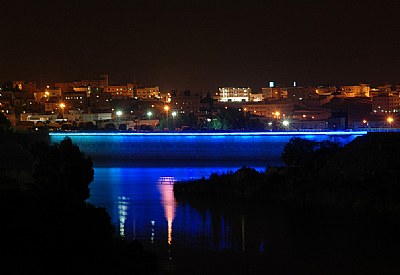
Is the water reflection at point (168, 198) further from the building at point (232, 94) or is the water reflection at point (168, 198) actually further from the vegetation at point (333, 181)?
the building at point (232, 94)

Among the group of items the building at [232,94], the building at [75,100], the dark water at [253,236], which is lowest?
the dark water at [253,236]

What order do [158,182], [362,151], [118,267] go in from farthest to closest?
1. [158,182]
2. [362,151]
3. [118,267]

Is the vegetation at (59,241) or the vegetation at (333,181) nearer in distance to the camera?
the vegetation at (59,241)

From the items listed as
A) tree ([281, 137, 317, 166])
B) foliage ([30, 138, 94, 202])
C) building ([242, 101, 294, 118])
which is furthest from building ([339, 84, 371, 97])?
foliage ([30, 138, 94, 202])

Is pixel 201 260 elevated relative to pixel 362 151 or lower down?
lower down

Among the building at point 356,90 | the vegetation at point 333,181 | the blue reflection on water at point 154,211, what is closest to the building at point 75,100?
the building at point 356,90

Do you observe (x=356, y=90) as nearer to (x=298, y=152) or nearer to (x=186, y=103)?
(x=186, y=103)

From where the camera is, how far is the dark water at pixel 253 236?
1184cm

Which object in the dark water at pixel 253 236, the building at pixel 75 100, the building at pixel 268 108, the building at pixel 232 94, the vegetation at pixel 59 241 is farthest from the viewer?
the building at pixel 232 94

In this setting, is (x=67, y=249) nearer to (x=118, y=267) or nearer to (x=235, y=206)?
(x=118, y=267)

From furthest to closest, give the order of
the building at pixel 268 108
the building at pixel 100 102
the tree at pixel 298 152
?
the building at pixel 268 108 → the building at pixel 100 102 → the tree at pixel 298 152

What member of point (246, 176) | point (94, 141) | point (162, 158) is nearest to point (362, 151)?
point (246, 176)

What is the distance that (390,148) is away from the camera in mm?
17953

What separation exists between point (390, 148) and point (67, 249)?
1100 centimetres
